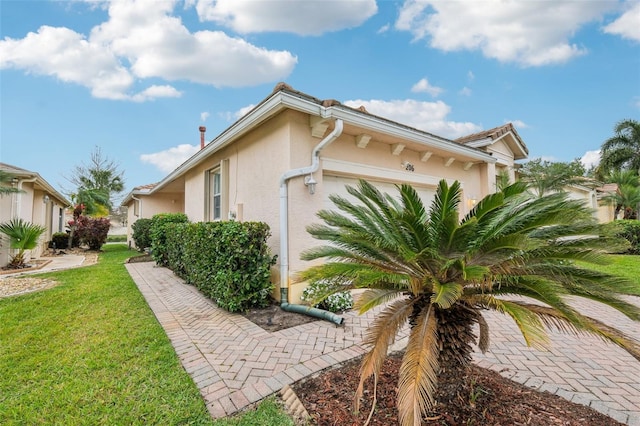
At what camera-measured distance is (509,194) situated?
2.35m

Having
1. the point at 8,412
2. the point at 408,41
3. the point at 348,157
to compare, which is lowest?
the point at 8,412

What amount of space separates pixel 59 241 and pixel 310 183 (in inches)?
752

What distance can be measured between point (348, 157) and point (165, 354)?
15.9 feet

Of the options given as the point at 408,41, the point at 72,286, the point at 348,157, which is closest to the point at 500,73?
the point at 408,41

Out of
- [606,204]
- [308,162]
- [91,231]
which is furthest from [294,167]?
[606,204]

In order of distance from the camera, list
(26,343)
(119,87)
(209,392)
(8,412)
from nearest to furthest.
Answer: (8,412) → (209,392) → (26,343) → (119,87)

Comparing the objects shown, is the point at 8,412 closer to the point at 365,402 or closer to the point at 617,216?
the point at 365,402

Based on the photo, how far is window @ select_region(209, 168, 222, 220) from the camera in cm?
940

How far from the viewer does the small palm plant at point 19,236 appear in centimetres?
967

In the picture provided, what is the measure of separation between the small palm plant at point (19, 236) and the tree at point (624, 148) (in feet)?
115

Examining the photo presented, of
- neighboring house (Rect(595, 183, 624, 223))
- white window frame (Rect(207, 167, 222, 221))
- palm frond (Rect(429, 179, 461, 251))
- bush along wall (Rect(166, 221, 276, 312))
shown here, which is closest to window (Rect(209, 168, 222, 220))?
white window frame (Rect(207, 167, 222, 221))

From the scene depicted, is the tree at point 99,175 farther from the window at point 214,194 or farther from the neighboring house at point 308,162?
the neighboring house at point 308,162

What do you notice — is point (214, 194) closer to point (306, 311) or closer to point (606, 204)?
point (306, 311)

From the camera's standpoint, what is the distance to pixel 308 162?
573 cm
